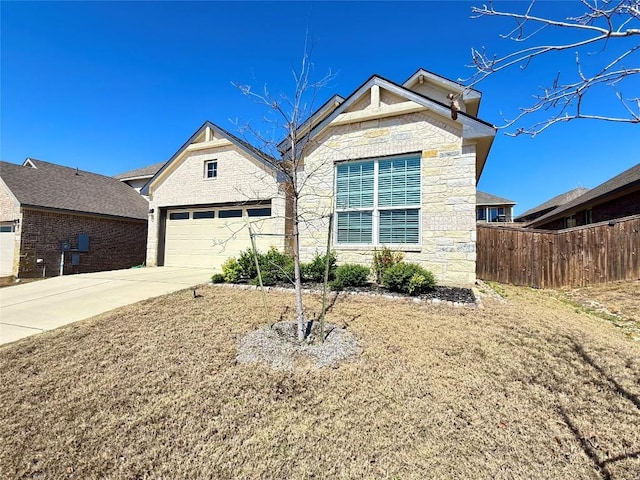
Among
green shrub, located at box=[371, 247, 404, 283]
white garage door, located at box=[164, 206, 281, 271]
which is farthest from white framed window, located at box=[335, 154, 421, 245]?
white garage door, located at box=[164, 206, 281, 271]

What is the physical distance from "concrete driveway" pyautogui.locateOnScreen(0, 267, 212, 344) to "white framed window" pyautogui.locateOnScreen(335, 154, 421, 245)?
15.8ft

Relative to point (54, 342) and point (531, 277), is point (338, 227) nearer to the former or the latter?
point (531, 277)

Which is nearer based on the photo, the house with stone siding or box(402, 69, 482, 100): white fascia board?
the house with stone siding

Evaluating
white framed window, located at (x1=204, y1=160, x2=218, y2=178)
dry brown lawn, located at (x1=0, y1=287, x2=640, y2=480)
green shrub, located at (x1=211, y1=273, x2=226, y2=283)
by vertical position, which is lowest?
dry brown lawn, located at (x1=0, y1=287, x2=640, y2=480)

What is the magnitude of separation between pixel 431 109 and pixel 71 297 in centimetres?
1020

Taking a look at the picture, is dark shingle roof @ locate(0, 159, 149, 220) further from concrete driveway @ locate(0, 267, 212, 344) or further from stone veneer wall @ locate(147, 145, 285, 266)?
concrete driveway @ locate(0, 267, 212, 344)

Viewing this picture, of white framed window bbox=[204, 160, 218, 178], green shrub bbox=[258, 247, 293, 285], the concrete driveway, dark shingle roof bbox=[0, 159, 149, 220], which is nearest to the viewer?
the concrete driveway

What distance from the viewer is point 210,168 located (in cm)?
1327

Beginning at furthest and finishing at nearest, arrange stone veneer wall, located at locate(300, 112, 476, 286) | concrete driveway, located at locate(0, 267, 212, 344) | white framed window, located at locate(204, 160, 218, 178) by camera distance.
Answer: white framed window, located at locate(204, 160, 218, 178) → stone veneer wall, located at locate(300, 112, 476, 286) → concrete driveway, located at locate(0, 267, 212, 344)

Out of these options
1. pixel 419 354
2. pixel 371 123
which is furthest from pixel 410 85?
pixel 419 354

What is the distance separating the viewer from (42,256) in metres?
13.0

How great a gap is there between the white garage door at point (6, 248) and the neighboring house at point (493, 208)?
32655mm

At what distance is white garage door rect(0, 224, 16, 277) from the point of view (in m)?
12.9

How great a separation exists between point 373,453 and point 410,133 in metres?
7.64
